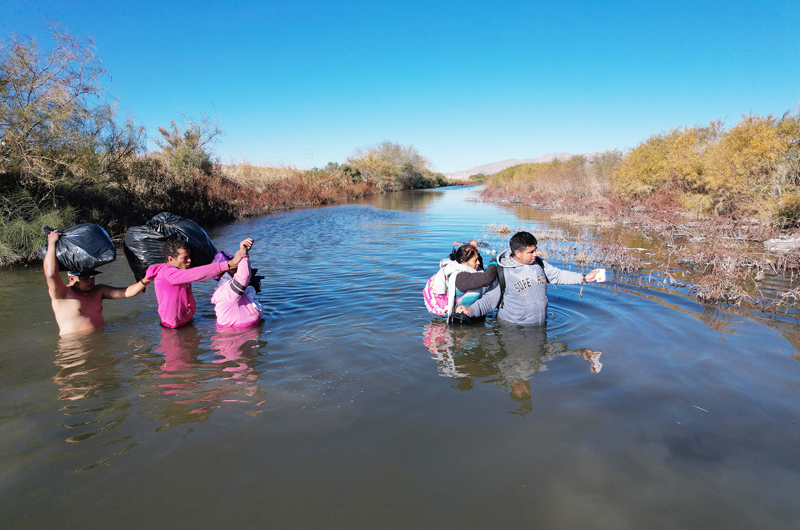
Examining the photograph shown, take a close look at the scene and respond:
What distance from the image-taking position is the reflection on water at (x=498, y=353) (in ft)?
13.9

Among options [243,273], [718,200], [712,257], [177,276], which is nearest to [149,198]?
[177,276]

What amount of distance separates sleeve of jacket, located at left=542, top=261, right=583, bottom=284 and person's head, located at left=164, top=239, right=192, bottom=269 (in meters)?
4.38

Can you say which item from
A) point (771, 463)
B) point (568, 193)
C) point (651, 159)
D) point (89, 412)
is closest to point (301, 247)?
point (89, 412)

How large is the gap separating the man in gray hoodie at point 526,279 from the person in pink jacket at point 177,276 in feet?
9.93

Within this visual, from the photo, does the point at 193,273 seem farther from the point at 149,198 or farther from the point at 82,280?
the point at 149,198

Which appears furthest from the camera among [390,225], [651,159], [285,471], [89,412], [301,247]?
[651,159]

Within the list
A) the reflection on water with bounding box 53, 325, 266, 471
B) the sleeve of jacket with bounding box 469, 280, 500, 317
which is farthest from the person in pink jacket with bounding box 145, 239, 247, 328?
the sleeve of jacket with bounding box 469, 280, 500, 317

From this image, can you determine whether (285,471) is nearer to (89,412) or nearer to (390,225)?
(89,412)

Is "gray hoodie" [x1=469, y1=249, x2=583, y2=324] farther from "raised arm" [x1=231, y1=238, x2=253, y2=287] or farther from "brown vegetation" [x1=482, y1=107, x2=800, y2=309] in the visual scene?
"brown vegetation" [x1=482, y1=107, x2=800, y2=309]

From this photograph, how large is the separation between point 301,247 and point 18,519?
11.3 m

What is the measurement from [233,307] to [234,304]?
5 centimetres

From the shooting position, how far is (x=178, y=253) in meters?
4.80

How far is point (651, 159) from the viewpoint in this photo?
71.4 feet

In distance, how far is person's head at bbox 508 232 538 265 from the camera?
189 inches
